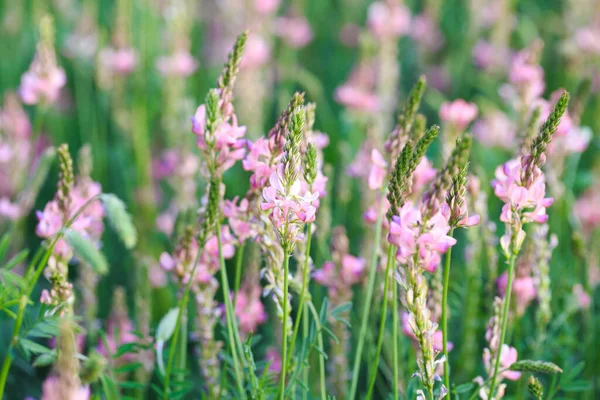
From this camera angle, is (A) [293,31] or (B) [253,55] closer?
(B) [253,55]

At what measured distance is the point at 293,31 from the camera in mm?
4641

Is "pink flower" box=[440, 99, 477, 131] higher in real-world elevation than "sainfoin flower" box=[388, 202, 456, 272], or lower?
higher

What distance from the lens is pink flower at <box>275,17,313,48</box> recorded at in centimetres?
465

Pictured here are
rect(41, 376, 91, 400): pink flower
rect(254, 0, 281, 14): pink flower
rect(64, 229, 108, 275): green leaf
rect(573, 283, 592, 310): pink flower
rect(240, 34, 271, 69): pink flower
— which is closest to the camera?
rect(41, 376, 91, 400): pink flower

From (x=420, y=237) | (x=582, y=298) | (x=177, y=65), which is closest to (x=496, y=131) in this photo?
(x=582, y=298)

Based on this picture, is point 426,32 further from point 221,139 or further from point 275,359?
point 221,139

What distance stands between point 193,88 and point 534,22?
2.59 m

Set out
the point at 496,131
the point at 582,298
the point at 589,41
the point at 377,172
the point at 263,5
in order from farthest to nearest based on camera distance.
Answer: the point at 263,5 < the point at 589,41 < the point at 496,131 < the point at 582,298 < the point at 377,172

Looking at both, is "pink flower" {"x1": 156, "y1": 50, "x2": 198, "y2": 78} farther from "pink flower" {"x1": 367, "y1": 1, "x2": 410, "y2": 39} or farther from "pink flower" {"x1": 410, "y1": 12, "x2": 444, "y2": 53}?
"pink flower" {"x1": 410, "y1": 12, "x2": 444, "y2": 53}

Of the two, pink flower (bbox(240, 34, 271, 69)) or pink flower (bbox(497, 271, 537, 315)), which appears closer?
pink flower (bbox(497, 271, 537, 315))

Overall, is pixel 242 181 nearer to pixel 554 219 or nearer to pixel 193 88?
pixel 193 88

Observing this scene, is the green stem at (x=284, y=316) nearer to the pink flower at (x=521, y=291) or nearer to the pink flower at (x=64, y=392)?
the pink flower at (x=64, y=392)

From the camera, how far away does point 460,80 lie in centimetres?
452

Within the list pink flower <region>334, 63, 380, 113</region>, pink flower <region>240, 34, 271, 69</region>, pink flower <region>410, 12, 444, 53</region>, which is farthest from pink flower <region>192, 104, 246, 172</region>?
pink flower <region>410, 12, 444, 53</region>
